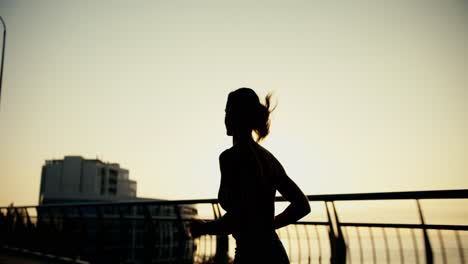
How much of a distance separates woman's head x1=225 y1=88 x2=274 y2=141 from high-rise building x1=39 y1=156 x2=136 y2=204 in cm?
15546

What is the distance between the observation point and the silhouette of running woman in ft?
6.08

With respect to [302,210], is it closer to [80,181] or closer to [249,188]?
[249,188]

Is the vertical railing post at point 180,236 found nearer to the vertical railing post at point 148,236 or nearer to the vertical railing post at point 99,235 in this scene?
the vertical railing post at point 148,236

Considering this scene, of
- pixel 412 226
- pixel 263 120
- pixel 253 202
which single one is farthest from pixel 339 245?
pixel 253 202

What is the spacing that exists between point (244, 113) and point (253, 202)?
17.5 inches

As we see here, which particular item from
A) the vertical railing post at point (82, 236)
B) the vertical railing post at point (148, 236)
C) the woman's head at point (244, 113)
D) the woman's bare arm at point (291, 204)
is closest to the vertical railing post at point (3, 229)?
the vertical railing post at point (82, 236)

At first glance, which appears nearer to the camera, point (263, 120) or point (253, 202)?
point (253, 202)

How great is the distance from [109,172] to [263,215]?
578 ft

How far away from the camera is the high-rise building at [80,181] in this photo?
505 ft

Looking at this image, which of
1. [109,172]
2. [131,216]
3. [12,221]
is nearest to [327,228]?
[131,216]

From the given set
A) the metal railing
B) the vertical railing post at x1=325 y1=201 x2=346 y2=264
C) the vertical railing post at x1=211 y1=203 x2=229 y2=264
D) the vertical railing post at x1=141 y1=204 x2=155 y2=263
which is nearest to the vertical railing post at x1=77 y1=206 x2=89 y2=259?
the metal railing

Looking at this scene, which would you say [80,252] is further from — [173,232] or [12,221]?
[12,221]

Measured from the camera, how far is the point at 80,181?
159375 mm

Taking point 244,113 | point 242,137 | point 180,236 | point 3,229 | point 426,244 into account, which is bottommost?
point 3,229
